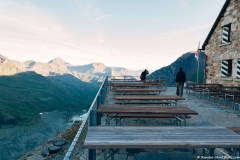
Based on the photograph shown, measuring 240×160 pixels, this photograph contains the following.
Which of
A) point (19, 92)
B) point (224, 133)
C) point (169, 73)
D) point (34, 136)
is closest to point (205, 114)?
point (224, 133)

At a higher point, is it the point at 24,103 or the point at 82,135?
the point at 82,135

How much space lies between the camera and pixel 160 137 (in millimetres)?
3340

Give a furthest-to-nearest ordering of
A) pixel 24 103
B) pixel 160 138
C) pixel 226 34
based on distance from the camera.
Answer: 1. pixel 24 103
2. pixel 226 34
3. pixel 160 138

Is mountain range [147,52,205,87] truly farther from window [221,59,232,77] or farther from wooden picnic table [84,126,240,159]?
wooden picnic table [84,126,240,159]

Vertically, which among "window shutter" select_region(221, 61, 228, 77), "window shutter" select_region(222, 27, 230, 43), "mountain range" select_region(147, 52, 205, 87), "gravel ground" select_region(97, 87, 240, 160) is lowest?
"gravel ground" select_region(97, 87, 240, 160)

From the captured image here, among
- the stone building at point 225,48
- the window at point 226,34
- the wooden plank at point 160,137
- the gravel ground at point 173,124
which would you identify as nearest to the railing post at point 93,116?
the wooden plank at point 160,137

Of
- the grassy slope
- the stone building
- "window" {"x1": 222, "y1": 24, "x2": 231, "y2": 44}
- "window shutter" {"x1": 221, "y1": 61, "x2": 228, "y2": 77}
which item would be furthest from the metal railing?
the grassy slope

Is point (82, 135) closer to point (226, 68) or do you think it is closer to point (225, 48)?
point (226, 68)

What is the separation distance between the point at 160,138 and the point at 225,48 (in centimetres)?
1304

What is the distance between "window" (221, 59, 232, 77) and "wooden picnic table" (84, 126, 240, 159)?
38.1 feet

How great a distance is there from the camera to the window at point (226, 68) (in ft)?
45.5

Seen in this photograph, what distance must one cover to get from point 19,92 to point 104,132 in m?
187

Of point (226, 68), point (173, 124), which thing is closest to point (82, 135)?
point (173, 124)

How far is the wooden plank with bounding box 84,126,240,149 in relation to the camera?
119 inches
